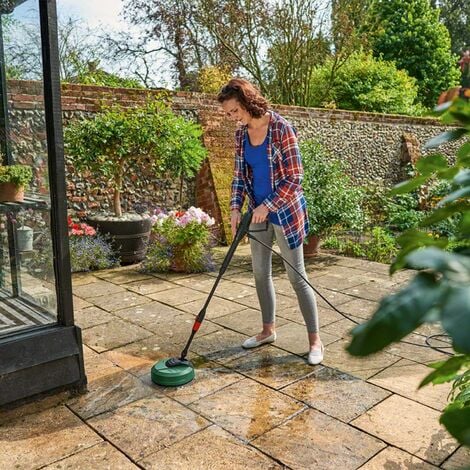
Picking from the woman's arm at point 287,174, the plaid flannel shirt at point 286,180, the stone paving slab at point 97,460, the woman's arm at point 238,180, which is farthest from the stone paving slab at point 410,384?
the stone paving slab at point 97,460

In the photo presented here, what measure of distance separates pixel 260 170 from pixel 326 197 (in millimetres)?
3425

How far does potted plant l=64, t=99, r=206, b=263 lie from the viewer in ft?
18.1

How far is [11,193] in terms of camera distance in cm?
289

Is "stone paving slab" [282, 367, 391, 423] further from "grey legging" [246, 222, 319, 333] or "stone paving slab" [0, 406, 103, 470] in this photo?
"stone paving slab" [0, 406, 103, 470]

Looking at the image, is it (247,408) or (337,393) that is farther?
(337,393)

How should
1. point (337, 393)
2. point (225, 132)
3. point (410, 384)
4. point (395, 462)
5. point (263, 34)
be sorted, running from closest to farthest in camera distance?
1. point (395, 462)
2. point (337, 393)
3. point (410, 384)
4. point (225, 132)
5. point (263, 34)

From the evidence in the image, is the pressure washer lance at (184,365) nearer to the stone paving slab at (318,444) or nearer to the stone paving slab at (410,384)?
the stone paving slab at (318,444)

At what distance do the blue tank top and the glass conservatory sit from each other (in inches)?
43.2

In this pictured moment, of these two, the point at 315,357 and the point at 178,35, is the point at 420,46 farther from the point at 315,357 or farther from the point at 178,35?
the point at 315,357

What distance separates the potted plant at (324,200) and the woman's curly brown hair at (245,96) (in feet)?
10.8

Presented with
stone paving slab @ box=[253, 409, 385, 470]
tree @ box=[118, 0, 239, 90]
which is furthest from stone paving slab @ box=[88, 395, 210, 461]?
tree @ box=[118, 0, 239, 90]

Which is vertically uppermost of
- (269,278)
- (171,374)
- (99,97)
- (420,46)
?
(420,46)

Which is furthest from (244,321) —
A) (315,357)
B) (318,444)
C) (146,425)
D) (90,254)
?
(90,254)

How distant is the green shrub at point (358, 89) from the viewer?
12.9 m
